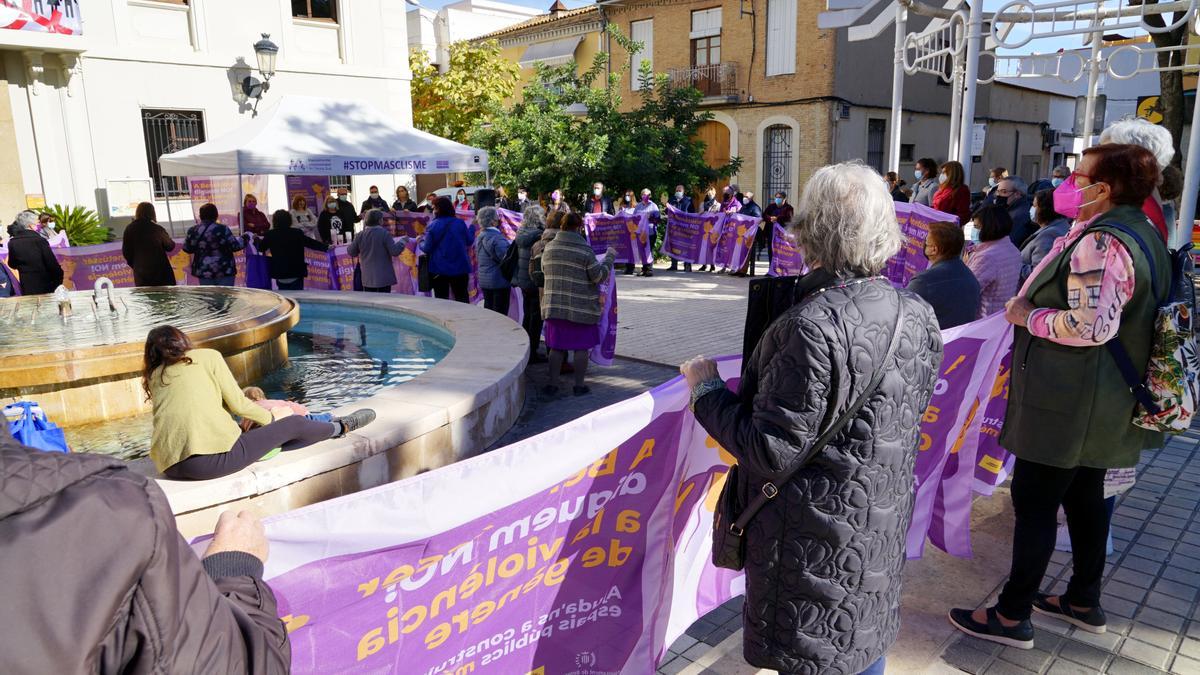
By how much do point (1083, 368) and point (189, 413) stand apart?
3.82 meters

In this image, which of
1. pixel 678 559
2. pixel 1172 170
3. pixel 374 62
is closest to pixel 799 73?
pixel 374 62

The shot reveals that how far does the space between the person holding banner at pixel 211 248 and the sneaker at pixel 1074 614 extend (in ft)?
29.9

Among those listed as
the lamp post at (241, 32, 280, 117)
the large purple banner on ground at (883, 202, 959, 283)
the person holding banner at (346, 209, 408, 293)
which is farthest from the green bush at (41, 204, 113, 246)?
the large purple banner on ground at (883, 202, 959, 283)

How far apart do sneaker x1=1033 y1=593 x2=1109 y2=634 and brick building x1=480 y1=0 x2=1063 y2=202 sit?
880 inches

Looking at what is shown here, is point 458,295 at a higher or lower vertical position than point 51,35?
lower

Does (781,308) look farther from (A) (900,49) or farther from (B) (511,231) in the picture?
(B) (511,231)

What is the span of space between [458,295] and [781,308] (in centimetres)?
796

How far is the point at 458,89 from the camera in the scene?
27.6 metres

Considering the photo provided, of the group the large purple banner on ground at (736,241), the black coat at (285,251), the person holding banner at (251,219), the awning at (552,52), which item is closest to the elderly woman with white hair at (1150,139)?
the black coat at (285,251)

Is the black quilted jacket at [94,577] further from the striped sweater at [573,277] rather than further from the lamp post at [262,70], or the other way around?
the lamp post at [262,70]

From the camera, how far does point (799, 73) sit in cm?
2478

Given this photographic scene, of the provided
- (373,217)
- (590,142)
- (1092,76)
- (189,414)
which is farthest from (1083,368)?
(590,142)

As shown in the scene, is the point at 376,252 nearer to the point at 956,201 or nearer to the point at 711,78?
the point at 956,201

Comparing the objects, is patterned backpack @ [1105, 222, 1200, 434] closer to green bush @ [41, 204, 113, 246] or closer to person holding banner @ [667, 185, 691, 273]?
person holding banner @ [667, 185, 691, 273]
